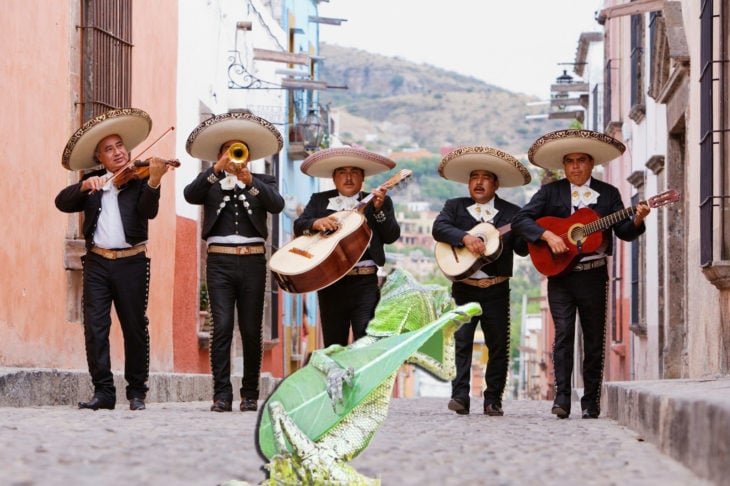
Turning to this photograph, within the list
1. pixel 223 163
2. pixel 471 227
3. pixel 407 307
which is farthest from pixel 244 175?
pixel 407 307

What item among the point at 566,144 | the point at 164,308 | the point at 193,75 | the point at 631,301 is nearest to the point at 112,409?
the point at 566,144

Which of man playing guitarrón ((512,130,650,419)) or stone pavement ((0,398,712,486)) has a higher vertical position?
man playing guitarrón ((512,130,650,419))

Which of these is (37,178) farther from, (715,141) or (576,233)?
(715,141)

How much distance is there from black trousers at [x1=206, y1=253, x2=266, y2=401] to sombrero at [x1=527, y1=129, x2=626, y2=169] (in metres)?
2.08

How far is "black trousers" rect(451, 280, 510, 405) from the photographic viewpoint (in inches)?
418

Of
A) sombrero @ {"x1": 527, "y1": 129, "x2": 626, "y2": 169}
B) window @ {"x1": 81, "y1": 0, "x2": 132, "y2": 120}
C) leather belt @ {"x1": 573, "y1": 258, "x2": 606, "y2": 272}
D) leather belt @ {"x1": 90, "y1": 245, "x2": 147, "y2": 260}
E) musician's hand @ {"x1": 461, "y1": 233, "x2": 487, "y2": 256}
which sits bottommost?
leather belt @ {"x1": 573, "y1": 258, "x2": 606, "y2": 272}

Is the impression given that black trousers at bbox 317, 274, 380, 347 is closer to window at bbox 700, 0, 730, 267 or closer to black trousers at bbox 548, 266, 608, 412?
black trousers at bbox 548, 266, 608, 412

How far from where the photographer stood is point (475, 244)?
10414 mm

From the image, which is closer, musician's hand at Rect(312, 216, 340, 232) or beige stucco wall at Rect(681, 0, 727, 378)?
musician's hand at Rect(312, 216, 340, 232)

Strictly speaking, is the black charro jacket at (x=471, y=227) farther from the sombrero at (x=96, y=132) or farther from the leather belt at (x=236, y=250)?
the sombrero at (x=96, y=132)

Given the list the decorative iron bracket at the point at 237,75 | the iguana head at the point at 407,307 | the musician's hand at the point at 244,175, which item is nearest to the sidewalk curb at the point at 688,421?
the iguana head at the point at 407,307

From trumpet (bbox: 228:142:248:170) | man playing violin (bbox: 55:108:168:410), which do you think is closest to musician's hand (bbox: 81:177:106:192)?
man playing violin (bbox: 55:108:168:410)

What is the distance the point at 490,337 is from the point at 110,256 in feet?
8.91

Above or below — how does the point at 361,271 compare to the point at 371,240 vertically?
below
